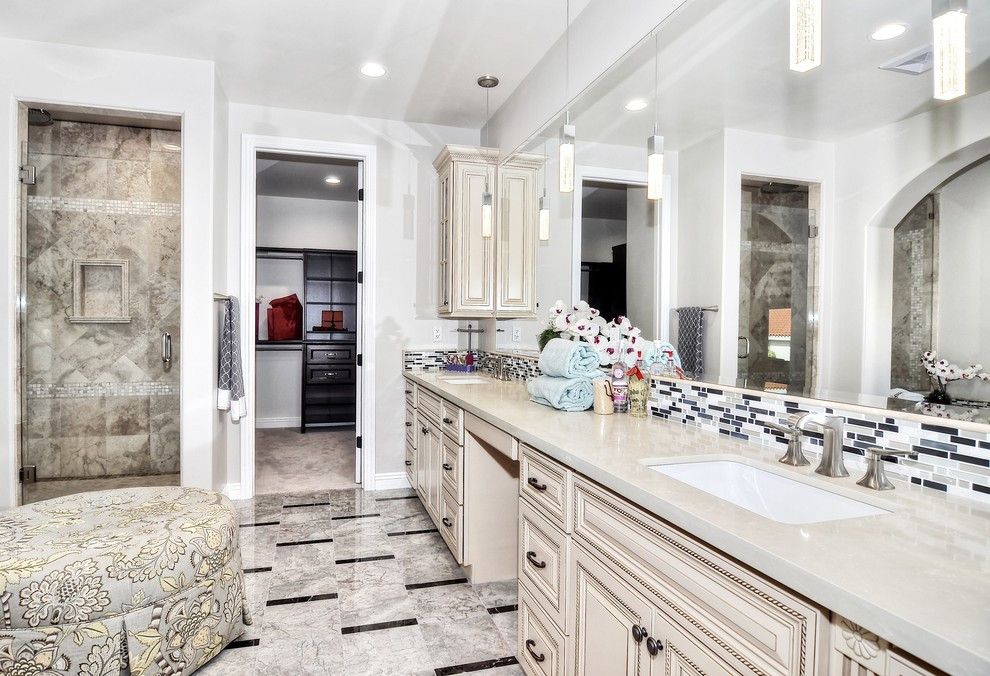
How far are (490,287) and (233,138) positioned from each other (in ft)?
6.35

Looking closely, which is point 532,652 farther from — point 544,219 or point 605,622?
point 544,219

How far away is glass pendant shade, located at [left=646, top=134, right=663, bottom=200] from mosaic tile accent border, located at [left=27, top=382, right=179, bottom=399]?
3.26 m

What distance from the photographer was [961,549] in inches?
33.4

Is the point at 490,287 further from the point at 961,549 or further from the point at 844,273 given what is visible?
the point at 961,549

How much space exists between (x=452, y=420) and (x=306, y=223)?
4.57 metres

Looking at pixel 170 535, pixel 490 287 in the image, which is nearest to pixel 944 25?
pixel 170 535

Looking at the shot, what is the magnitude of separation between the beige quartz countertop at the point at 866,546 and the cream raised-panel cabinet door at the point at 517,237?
1.89 meters

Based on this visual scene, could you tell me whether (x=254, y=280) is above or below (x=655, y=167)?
below

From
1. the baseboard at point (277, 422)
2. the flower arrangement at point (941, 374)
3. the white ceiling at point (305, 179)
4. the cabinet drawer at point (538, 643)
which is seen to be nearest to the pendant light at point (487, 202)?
the white ceiling at point (305, 179)

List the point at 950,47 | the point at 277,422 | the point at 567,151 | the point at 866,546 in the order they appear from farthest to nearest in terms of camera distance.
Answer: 1. the point at 277,422
2. the point at 567,151
3. the point at 950,47
4. the point at 866,546

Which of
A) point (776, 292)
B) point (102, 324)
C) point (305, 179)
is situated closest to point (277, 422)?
point (305, 179)

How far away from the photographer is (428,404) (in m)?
3.21

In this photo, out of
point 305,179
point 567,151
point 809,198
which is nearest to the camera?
point 809,198

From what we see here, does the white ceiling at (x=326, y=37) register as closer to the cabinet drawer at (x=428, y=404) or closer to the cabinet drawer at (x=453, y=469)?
the cabinet drawer at (x=428, y=404)
